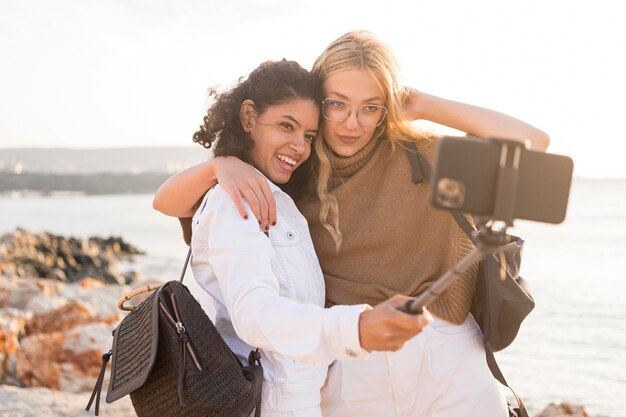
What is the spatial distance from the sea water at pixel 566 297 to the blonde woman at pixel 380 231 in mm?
396

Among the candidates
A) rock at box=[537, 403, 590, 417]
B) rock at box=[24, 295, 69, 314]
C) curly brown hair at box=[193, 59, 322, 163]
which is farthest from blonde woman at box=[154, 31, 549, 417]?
rock at box=[24, 295, 69, 314]

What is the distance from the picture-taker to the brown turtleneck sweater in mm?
2896

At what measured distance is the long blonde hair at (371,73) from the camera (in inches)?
119

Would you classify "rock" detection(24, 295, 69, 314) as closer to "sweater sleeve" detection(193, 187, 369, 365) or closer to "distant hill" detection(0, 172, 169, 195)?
"sweater sleeve" detection(193, 187, 369, 365)

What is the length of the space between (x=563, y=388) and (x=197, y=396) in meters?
5.83

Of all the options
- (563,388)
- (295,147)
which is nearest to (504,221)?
(295,147)

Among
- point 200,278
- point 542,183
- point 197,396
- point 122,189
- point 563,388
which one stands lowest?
point 122,189

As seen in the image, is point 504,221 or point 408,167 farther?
point 408,167

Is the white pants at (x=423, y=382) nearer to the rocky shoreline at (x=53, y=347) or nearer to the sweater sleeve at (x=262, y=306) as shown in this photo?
the sweater sleeve at (x=262, y=306)

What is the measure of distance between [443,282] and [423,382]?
139cm

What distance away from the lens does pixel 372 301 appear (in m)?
2.92

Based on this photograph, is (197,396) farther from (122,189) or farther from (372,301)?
(122,189)

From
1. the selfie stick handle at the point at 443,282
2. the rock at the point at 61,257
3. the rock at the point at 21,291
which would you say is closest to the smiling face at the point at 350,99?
the selfie stick handle at the point at 443,282

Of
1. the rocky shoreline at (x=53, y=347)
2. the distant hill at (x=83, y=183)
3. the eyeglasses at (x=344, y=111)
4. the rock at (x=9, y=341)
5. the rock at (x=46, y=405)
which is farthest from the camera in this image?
the distant hill at (x=83, y=183)
